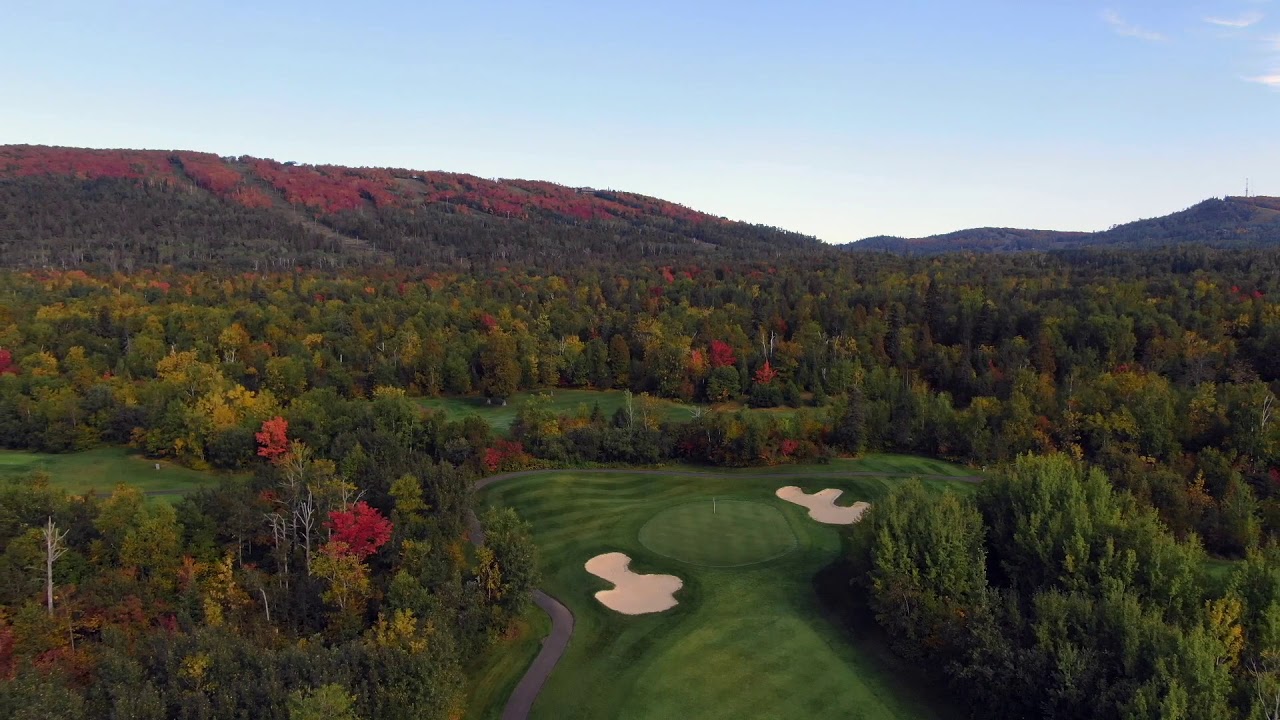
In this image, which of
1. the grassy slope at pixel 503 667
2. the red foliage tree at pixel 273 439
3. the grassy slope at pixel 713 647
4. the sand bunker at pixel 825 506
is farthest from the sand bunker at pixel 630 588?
the red foliage tree at pixel 273 439

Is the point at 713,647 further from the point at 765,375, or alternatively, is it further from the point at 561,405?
the point at 765,375

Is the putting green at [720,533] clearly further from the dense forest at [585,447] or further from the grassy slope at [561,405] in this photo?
the grassy slope at [561,405]

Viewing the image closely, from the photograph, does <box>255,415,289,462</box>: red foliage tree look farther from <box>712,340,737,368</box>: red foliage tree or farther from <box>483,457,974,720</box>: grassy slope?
<box>712,340,737,368</box>: red foliage tree

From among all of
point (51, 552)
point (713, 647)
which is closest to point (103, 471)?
point (51, 552)

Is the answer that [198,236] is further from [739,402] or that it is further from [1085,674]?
[1085,674]

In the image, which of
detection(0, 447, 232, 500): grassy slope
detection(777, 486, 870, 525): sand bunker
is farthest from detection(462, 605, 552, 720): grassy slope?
detection(0, 447, 232, 500): grassy slope

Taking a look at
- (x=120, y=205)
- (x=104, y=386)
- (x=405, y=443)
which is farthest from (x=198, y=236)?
(x=405, y=443)
